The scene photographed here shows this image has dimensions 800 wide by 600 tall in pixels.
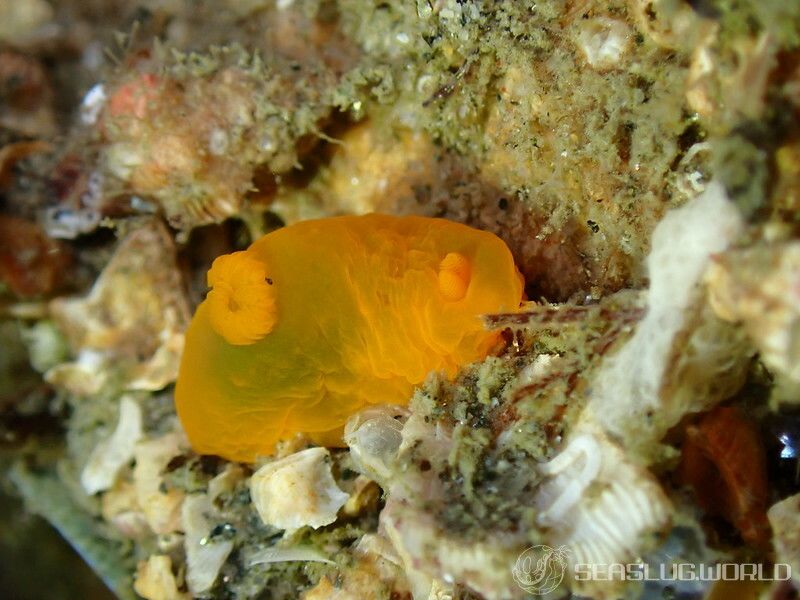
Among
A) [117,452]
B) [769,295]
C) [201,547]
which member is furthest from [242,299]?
[769,295]

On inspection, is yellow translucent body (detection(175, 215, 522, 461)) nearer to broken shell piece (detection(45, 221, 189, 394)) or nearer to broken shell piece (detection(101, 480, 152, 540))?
broken shell piece (detection(45, 221, 189, 394))

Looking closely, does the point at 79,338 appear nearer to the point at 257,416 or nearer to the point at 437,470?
the point at 257,416

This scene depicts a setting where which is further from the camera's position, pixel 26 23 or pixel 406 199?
pixel 26 23

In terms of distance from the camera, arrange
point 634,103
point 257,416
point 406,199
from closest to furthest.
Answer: point 634,103, point 257,416, point 406,199

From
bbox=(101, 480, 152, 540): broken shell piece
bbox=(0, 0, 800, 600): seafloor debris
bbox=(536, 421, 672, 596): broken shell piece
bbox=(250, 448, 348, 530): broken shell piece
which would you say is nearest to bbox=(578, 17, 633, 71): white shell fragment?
bbox=(0, 0, 800, 600): seafloor debris

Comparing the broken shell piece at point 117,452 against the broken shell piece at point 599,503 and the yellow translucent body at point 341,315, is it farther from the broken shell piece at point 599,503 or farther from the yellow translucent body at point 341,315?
the broken shell piece at point 599,503

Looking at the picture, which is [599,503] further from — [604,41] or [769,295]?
[604,41]

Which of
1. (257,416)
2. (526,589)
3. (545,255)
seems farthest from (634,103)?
(257,416)

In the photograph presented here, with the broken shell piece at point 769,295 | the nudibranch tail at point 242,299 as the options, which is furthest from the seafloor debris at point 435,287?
the nudibranch tail at point 242,299
